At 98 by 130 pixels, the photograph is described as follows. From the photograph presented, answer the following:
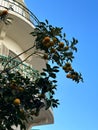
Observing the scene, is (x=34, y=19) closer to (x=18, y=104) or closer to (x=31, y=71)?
(x=31, y=71)

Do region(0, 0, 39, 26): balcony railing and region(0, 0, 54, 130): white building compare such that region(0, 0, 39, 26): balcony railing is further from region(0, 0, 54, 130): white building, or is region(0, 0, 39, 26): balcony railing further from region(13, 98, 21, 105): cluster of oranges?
region(13, 98, 21, 105): cluster of oranges

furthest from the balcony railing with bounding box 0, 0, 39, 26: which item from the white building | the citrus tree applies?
the citrus tree

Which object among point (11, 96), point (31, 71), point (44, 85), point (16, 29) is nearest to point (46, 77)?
point (44, 85)

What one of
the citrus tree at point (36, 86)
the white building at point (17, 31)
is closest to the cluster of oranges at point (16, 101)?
the citrus tree at point (36, 86)

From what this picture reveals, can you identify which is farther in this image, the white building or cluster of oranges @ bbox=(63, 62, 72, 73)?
the white building

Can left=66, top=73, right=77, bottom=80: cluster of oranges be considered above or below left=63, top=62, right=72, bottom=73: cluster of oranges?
below

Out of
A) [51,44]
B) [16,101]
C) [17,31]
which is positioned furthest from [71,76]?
[17,31]

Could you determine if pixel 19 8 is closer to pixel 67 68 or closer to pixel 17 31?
pixel 17 31

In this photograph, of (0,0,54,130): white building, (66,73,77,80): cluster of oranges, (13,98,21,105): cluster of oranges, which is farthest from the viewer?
(0,0,54,130): white building

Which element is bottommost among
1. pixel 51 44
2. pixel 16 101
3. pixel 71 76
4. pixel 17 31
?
pixel 16 101

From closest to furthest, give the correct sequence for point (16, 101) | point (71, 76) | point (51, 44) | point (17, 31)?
point (16, 101), point (51, 44), point (71, 76), point (17, 31)

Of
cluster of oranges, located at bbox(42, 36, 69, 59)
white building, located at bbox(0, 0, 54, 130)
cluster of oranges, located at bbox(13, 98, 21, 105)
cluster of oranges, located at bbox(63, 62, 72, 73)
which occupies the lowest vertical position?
cluster of oranges, located at bbox(13, 98, 21, 105)

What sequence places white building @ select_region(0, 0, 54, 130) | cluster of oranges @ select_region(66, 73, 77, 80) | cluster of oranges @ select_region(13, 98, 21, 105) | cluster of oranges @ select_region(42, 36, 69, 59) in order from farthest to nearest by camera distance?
white building @ select_region(0, 0, 54, 130)
cluster of oranges @ select_region(66, 73, 77, 80)
cluster of oranges @ select_region(42, 36, 69, 59)
cluster of oranges @ select_region(13, 98, 21, 105)

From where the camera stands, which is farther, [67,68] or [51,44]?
[67,68]
